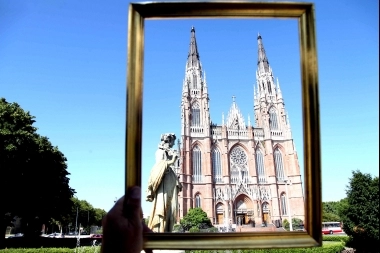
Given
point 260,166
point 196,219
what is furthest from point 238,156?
point 196,219

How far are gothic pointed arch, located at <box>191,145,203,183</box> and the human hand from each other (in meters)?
39.2

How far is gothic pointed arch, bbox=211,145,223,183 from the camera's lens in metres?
40.6

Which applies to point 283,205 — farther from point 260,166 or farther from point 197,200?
point 197,200

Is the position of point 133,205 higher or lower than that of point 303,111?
lower

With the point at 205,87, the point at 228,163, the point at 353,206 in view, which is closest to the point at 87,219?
the point at 228,163

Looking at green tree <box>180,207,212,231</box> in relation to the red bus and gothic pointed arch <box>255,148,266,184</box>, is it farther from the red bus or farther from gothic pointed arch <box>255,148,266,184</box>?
the red bus

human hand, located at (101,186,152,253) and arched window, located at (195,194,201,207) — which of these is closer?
human hand, located at (101,186,152,253)

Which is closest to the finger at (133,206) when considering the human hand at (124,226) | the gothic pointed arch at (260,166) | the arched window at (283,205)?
the human hand at (124,226)

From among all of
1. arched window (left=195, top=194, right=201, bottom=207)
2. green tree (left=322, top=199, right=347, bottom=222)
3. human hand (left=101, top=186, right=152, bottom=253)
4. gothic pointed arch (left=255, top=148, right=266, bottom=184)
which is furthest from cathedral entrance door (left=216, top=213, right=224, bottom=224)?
human hand (left=101, top=186, right=152, bottom=253)

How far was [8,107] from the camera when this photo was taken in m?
18.2

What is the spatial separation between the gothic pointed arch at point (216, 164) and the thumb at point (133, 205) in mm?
40283

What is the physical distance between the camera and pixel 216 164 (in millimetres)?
Result: 41531

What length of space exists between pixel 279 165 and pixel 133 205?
45001mm

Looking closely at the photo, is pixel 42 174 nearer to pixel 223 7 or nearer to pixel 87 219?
pixel 223 7
